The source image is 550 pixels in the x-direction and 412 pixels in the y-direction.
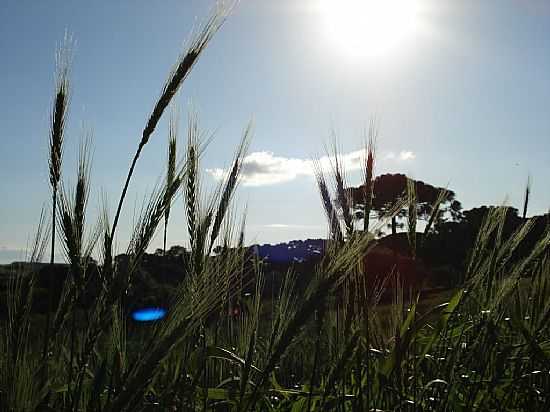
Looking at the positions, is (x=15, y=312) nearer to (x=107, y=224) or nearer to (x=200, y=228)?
(x=107, y=224)

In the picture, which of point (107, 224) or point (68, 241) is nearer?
point (68, 241)

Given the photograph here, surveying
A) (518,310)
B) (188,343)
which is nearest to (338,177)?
(188,343)

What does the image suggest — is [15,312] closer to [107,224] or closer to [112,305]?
[107,224]

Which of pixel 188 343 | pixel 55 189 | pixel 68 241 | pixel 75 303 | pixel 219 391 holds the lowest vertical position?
pixel 219 391

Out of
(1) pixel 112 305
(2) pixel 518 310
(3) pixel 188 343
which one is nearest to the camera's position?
(1) pixel 112 305

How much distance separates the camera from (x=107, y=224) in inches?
66.2

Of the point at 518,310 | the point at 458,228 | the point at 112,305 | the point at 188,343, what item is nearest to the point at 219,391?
the point at 188,343

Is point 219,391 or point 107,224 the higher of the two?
point 107,224

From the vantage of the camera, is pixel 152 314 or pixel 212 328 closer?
pixel 152 314

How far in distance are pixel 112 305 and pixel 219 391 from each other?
3.18 feet

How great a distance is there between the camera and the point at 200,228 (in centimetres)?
195

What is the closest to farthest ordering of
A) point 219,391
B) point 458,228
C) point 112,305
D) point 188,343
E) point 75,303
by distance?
point 112,305 < point 75,303 < point 188,343 < point 219,391 < point 458,228

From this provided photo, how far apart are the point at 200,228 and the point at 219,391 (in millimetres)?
599

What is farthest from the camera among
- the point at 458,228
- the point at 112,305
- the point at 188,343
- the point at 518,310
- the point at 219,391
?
→ the point at 458,228
